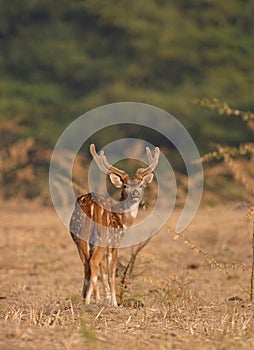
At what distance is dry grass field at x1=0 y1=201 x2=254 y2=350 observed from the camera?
628cm

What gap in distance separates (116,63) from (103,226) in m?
24.2

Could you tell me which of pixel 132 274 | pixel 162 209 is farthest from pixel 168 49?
pixel 132 274

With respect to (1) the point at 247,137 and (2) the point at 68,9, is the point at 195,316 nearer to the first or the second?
(1) the point at 247,137

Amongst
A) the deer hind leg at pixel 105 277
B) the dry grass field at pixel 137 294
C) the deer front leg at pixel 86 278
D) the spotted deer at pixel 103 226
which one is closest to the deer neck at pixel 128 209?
the spotted deer at pixel 103 226

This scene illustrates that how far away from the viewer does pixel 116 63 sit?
110 feet

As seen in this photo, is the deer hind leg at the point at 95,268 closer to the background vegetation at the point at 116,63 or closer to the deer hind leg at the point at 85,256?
the deer hind leg at the point at 85,256

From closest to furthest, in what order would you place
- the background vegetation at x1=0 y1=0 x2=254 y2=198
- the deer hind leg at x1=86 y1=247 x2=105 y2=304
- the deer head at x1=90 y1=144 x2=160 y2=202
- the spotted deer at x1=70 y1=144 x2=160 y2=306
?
the deer hind leg at x1=86 y1=247 x2=105 y2=304
the spotted deer at x1=70 y1=144 x2=160 y2=306
the deer head at x1=90 y1=144 x2=160 y2=202
the background vegetation at x1=0 y1=0 x2=254 y2=198

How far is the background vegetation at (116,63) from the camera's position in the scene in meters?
30.0

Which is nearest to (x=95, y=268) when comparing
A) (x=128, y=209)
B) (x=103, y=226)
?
(x=103, y=226)

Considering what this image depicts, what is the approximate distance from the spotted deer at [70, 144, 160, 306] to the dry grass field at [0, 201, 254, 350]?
30 cm

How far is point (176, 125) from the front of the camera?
101 feet

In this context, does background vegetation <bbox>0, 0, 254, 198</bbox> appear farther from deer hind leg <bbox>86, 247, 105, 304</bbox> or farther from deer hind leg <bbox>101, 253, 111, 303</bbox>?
deer hind leg <bbox>86, 247, 105, 304</bbox>

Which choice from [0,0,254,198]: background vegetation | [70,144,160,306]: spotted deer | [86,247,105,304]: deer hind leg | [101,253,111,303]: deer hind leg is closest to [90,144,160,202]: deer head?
[70,144,160,306]: spotted deer

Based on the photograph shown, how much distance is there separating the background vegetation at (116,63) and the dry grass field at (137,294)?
8.20 m
